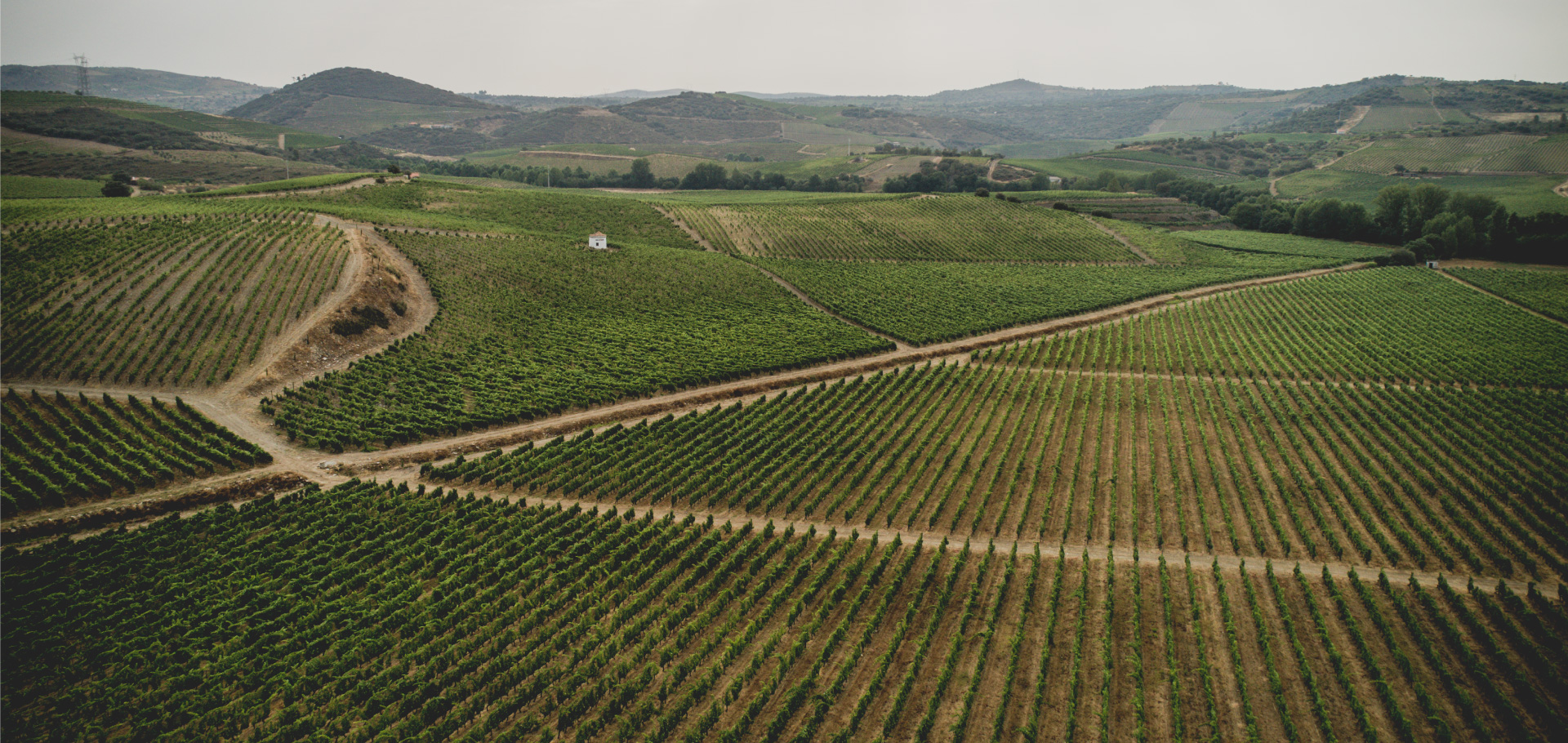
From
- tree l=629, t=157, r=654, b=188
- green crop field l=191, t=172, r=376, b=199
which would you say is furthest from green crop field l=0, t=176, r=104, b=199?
tree l=629, t=157, r=654, b=188

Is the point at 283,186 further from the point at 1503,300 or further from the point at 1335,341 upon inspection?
the point at 1503,300

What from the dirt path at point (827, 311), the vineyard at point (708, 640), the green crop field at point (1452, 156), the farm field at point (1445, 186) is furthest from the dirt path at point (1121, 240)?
the green crop field at point (1452, 156)

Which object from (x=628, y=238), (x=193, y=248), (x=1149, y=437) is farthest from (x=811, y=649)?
(x=628, y=238)

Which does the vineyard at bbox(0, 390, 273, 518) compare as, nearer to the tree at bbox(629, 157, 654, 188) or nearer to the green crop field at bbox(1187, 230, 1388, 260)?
the green crop field at bbox(1187, 230, 1388, 260)

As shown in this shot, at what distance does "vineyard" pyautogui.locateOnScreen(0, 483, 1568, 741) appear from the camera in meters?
22.3

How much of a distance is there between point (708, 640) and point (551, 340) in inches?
1578

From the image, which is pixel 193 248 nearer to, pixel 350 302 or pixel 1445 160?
pixel 350 302

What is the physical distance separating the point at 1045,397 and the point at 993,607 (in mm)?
27149

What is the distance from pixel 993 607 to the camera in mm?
28000

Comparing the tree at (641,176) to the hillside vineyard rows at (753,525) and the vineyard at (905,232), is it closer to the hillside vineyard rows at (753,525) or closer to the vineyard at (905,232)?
the vineyard at (905,232)

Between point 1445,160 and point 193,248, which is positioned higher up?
point 1445,160

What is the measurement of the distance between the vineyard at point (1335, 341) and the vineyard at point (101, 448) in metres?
52.5

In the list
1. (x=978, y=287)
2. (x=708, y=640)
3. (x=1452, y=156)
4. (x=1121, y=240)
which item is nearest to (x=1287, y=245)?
(x=1121, y=240)

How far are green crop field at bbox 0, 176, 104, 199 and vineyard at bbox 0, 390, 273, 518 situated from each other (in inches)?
2982
